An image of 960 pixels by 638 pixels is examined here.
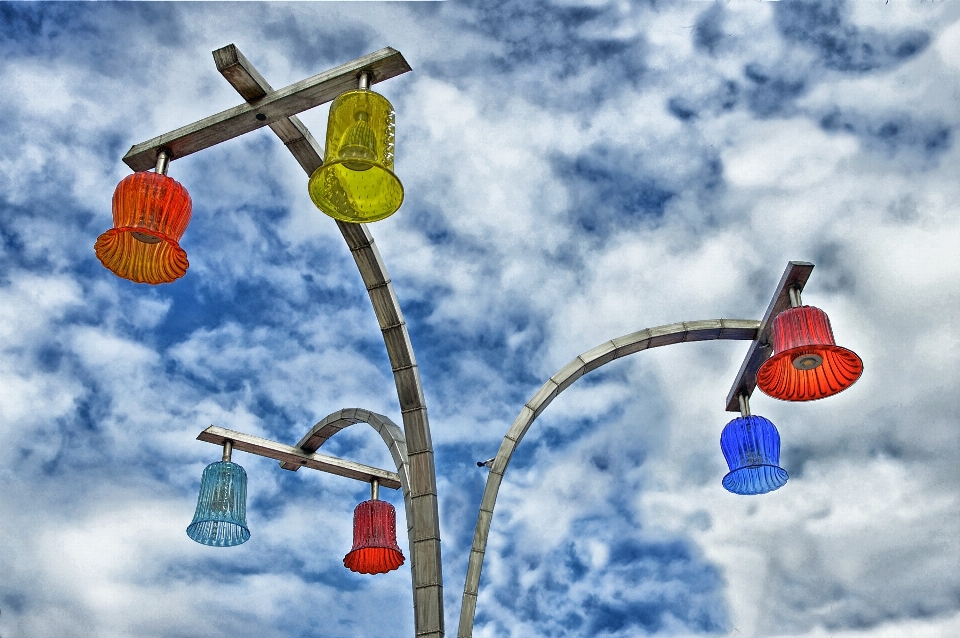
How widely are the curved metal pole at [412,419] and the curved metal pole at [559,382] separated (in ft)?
0.92

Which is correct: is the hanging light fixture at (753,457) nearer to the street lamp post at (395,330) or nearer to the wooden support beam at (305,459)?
the street lamp post at (395,330)

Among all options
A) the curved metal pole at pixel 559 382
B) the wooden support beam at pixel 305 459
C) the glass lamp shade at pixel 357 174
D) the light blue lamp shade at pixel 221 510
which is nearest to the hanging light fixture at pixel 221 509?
the light blue lamp shade at pixel 221 510

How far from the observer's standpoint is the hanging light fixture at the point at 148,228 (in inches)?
255

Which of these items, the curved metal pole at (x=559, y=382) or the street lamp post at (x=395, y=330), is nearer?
the street lamp post at (x=395, y=330)

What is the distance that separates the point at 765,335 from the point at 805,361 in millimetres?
1139

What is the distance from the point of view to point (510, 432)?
830cm

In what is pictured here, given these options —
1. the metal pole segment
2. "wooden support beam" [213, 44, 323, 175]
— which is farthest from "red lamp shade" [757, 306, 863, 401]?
"wooden support beam" [213, 44, 323, 175]

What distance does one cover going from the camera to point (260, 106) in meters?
6.82

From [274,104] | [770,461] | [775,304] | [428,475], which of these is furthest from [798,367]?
[274,104]

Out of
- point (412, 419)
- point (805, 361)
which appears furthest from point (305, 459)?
point (805, 361)

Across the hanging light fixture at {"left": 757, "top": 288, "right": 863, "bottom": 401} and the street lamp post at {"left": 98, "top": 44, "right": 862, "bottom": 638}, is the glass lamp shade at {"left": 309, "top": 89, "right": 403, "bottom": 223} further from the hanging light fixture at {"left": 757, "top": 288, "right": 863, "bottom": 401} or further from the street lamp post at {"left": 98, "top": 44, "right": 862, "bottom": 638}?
the hanging light fixture at {"left": 757, "top": 288, "right": 863, "bottom": 401}

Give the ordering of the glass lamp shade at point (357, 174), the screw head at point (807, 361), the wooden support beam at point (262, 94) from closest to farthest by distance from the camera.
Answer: the glass lamp shade at point (357, 174) < the wooden support beam at point (262, 94) < the screw head at point (807, 361)

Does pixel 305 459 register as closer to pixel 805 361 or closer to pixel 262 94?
pixel 262 94

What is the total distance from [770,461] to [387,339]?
4.02 metres
